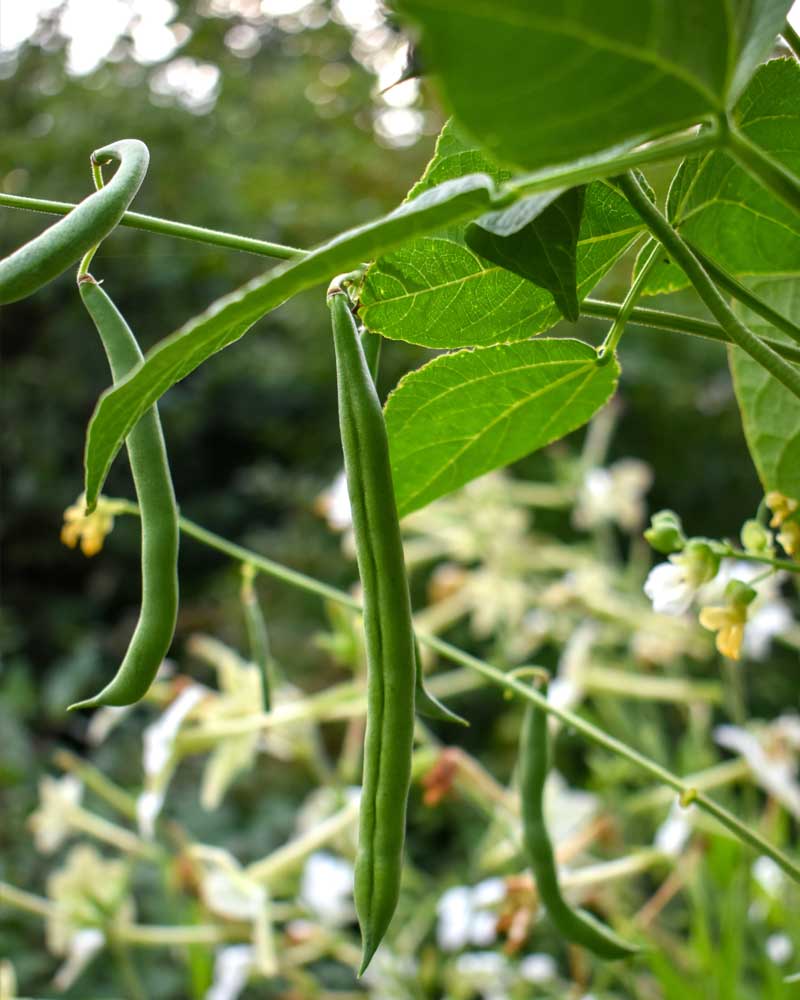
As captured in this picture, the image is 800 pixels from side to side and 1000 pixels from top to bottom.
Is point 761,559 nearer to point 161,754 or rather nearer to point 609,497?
point 161,754

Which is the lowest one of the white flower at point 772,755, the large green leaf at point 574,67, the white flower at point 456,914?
the white flower at point 456,914

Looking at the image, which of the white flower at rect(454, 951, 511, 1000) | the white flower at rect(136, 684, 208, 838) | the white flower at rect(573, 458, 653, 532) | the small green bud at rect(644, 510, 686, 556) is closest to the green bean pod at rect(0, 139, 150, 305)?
the small green bud at rect(644, 510, 686, 556)

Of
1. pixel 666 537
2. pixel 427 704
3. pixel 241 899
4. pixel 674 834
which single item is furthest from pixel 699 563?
pixel 241 899

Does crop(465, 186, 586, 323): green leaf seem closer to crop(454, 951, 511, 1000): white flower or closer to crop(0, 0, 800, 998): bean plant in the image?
crop(0, 0, 800, 998): bean plant

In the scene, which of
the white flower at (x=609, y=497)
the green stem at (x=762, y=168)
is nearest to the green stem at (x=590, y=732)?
the green stem at (x=762, y=168)

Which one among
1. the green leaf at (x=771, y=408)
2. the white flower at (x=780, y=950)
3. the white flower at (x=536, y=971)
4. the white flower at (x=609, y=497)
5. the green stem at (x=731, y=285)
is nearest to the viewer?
the green stem at (x=731, y=285)

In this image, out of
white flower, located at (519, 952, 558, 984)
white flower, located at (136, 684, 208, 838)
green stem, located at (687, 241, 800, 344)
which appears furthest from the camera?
white flower, located at (519, 952, 558, 984)

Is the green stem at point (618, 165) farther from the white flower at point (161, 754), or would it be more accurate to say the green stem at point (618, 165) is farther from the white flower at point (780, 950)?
Result: the white flower at point (780, 950)
